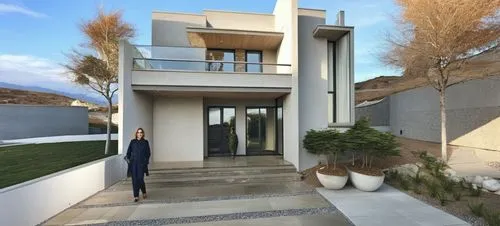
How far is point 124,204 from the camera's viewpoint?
22.3ft

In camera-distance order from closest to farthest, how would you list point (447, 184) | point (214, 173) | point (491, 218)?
point (491, 218)
point (447, 184)
point (214, 173)

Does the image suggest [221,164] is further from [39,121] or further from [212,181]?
[39,121]

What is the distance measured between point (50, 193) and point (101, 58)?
1007 centimetres

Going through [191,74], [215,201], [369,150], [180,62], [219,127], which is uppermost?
[180,62]

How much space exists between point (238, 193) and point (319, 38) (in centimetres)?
694

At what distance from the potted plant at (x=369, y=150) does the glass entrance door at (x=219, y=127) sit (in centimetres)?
599

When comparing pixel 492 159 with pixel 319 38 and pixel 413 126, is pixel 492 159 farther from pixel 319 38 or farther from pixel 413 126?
pixel 319 38

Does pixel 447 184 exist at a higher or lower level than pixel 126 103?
lower

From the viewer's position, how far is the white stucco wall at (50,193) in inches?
187

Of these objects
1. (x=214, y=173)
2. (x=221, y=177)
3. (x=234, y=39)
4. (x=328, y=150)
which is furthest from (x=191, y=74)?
(x=328, y=150)

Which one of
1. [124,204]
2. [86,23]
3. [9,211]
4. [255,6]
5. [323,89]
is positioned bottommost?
[124,204]

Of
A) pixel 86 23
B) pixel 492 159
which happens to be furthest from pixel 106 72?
pixel 492 159

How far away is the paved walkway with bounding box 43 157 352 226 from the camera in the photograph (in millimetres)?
5707

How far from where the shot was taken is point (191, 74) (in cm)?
1005
